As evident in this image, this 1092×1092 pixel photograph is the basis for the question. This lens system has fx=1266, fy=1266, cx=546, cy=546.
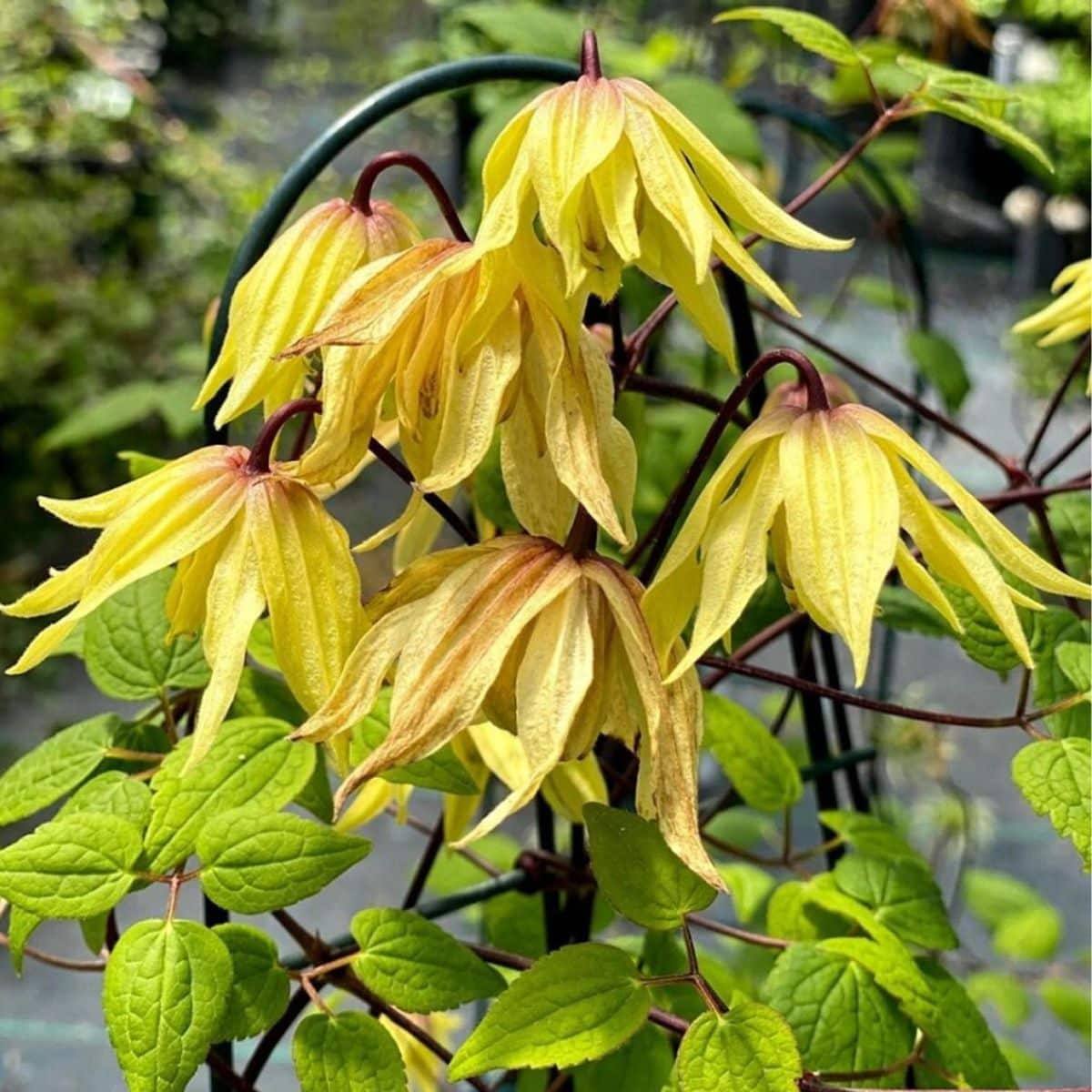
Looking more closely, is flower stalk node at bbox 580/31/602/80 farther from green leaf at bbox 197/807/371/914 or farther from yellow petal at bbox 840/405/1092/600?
green leaf at bbox 197/807/371/914

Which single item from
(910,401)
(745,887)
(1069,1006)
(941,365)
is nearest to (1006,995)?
(1069,1006)

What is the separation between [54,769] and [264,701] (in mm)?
66

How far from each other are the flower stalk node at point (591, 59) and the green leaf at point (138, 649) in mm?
209

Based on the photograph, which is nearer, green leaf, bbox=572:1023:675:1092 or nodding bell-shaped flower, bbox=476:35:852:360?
nodding bell-shaped flower, bbox=476:35:852:360

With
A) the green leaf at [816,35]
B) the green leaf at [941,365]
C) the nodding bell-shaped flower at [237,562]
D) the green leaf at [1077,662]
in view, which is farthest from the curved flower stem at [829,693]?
the green leaf at [941,365]

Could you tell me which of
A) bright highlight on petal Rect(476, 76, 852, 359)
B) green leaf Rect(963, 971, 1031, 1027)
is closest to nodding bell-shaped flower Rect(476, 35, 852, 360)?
bright highlight on petal Rect(476, 76, 852, 359)

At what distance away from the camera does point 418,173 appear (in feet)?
Result: 1.17

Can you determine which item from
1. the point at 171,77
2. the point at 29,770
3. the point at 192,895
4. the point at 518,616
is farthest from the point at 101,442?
the point at 518,616

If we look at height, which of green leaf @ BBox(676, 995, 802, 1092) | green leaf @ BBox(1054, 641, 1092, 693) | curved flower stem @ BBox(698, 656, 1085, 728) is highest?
green leaf @ BBox(1054, 641, 1092, 693)

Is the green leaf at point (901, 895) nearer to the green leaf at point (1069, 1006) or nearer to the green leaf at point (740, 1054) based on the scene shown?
the green leaf at point (740, 1054)

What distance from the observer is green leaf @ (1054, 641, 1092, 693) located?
0.40 m

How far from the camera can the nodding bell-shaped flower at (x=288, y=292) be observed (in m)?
0.35

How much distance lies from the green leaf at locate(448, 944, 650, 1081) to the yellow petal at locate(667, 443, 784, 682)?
0.09 metres

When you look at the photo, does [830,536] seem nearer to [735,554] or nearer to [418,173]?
[735,554]
